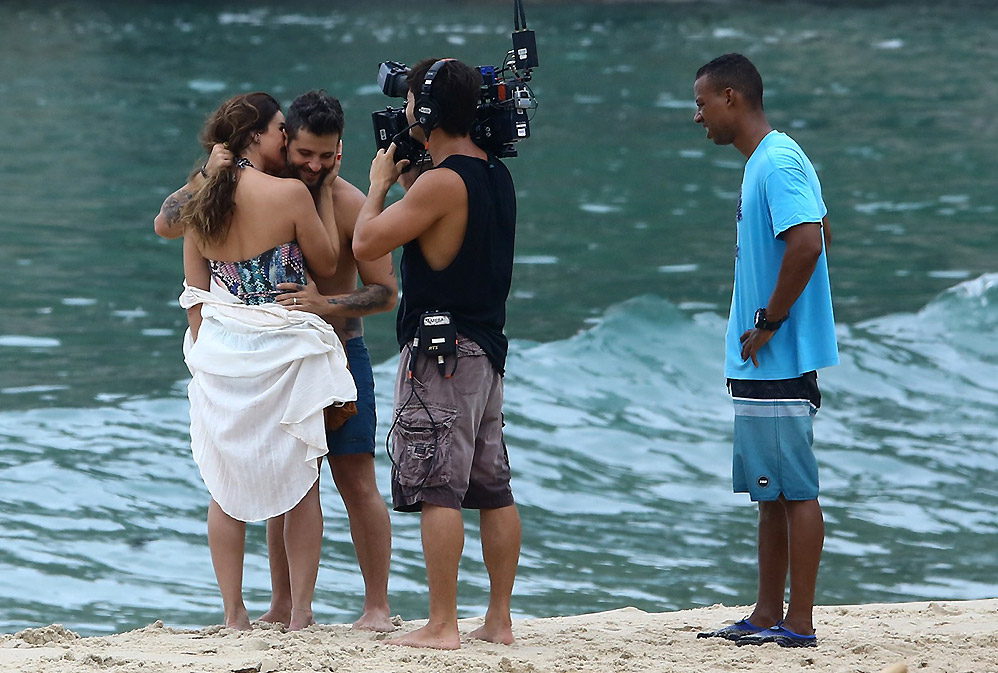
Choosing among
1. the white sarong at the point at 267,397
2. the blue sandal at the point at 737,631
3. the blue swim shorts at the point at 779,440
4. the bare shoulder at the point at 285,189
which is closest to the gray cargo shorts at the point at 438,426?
the white sarong at the point at 267,397

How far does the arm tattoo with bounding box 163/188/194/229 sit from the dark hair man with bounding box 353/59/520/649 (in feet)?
2.06

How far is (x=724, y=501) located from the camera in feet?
28.1

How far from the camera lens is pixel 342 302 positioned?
4.45 metres

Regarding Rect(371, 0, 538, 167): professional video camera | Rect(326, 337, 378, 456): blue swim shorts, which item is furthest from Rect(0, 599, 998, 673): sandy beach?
Rect(371, 0, 538, 167): professional video camera

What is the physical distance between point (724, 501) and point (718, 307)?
4.77 meters

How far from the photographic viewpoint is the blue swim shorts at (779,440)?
4184 millimetres

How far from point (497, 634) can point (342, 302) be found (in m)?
1.16

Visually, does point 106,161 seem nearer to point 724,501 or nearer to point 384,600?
point 724,501

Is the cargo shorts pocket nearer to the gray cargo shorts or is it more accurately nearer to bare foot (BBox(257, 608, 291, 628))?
the gray cargo shorts

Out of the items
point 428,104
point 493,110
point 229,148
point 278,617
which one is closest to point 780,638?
point 278,617

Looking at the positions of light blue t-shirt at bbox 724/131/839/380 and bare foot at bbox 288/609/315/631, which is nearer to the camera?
light blue t-shirt at bbox 724/131/839/380

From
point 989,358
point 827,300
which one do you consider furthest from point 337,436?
point 989,358

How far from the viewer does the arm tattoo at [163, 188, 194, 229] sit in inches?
174

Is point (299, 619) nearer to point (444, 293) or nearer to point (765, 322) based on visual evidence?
point (444, 293)
